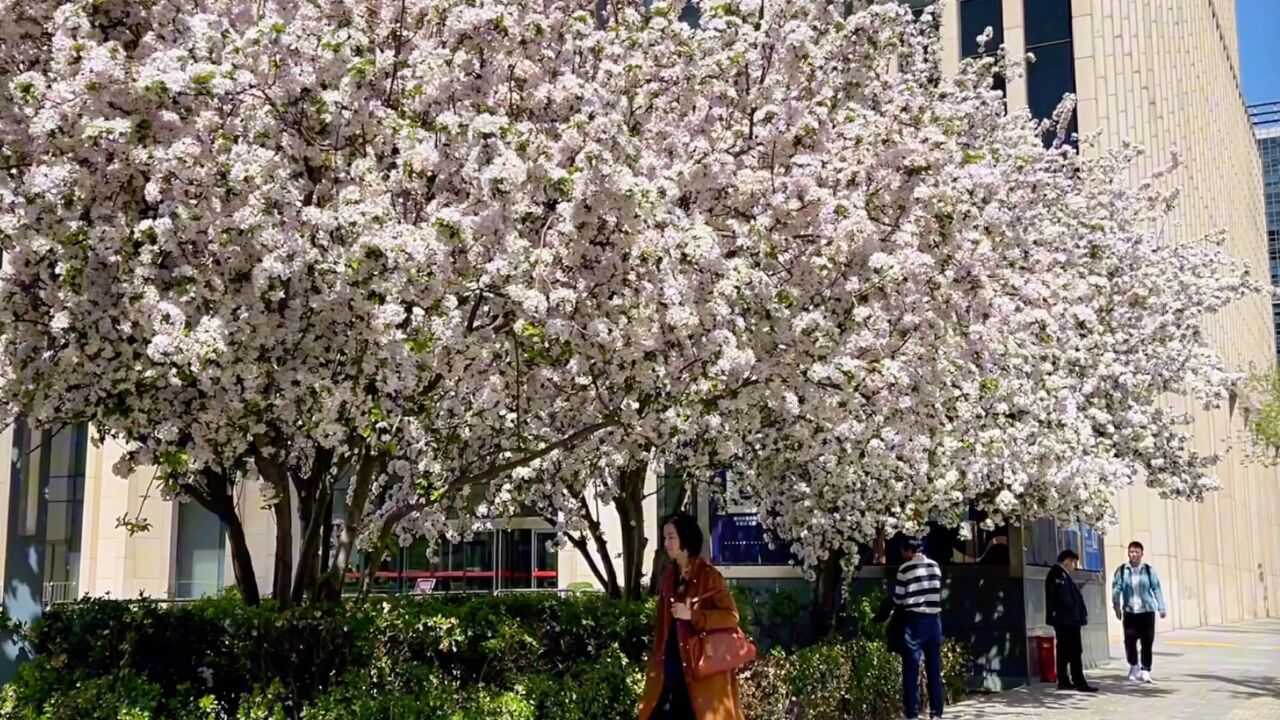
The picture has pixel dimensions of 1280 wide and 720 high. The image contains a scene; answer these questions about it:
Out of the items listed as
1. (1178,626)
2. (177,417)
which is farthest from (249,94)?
(1178,626)

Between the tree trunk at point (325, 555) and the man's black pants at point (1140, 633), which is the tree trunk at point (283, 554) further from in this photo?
the man's black pants at point (1140, 633)

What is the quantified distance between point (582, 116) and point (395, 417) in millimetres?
1826

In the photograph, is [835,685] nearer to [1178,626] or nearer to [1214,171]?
[1178,626]

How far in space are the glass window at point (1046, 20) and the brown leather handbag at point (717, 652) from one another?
87.9ft

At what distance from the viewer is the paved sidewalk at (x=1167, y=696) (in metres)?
12.5

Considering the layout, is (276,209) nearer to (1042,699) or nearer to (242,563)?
(242,563)

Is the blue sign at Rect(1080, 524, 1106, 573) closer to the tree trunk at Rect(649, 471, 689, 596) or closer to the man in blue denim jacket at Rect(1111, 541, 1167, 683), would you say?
the man in blue denim jacket at Rect(1111, 541, 1167, 683)

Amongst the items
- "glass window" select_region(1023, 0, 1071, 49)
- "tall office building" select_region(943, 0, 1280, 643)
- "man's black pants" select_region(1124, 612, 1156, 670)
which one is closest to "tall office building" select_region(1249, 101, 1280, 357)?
"tall office building" select_region(943, 0, 1280, 643)

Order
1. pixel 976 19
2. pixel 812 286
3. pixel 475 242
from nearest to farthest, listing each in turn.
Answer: pixel 475 242 → pixel 812 286 → pixel 976 19

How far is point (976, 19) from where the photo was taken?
31359 millimetres

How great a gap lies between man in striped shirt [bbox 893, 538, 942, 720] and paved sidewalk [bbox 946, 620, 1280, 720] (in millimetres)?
649

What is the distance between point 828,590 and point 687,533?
5508mm

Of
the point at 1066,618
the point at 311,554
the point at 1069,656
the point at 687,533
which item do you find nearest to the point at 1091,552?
the point at 1069,656

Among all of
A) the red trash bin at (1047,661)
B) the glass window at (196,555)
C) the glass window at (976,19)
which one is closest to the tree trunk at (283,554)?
the red trash bin at (1047,661)
